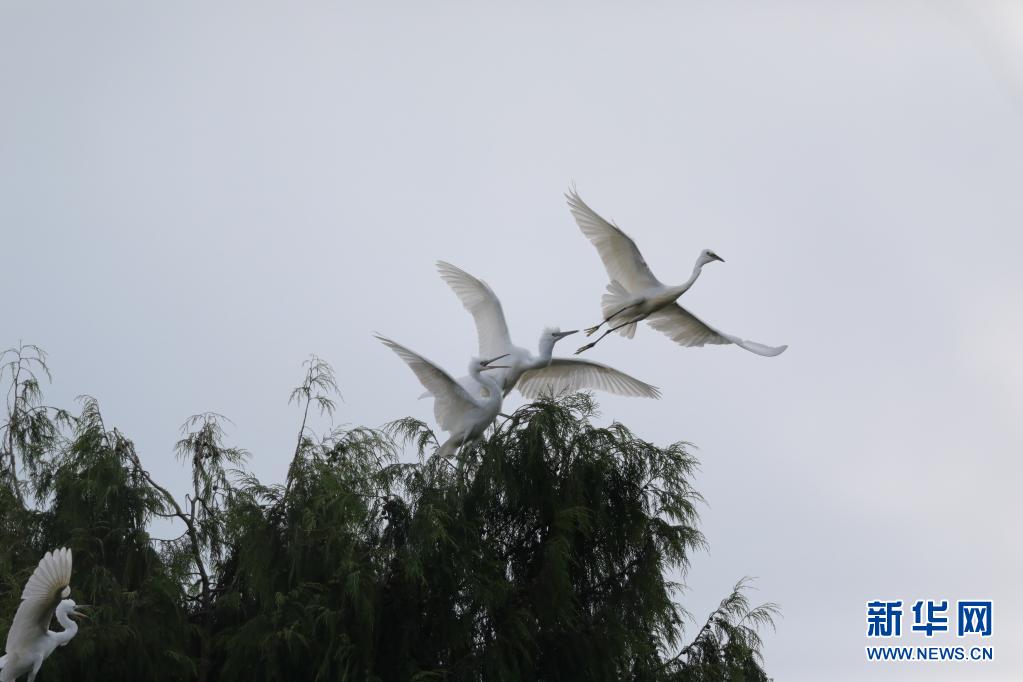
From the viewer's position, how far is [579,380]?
51.9 ft

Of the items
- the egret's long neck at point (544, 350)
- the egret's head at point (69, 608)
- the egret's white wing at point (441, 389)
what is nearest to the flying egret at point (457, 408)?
the egret's white wing at point (441, 389)

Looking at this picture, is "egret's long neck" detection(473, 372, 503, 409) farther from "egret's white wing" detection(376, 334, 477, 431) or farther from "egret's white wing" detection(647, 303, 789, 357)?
"egret's white wing" detection(647, 303, 789, 357)

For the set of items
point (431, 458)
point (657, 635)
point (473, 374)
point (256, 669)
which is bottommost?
point (256, 669)

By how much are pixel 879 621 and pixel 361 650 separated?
14.7ft

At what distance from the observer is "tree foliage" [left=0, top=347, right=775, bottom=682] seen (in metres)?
11.9

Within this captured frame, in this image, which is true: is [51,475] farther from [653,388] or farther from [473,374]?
[653,388]

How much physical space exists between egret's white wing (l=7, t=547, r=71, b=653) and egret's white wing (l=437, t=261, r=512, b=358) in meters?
4.58

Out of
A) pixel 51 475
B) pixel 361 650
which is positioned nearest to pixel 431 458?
pixel 361 650

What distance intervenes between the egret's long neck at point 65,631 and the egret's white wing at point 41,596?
8 centimetres

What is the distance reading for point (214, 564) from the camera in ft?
44.3

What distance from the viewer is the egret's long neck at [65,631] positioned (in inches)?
471

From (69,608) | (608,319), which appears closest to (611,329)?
(608,319)

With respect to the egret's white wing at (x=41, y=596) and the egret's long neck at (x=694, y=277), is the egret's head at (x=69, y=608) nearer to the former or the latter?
the egret's white wing at (x=41, y=596)

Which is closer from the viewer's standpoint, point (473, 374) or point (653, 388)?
point (473, 374)
